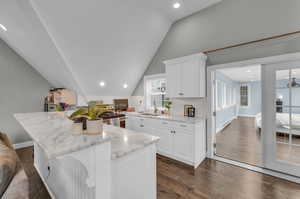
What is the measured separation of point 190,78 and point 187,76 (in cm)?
9

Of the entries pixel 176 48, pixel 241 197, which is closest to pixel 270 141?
pixel 241 197

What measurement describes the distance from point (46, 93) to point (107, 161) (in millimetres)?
4654

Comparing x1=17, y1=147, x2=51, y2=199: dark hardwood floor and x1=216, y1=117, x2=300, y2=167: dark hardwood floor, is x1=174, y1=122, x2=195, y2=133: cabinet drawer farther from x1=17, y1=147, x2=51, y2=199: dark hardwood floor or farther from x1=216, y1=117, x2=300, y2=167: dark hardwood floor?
x1=17, y1=147, x2=51, y2=199: dark hardwood floor

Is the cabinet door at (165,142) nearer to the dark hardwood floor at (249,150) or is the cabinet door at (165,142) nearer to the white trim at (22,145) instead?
the dark hardwood floor at (249,150)

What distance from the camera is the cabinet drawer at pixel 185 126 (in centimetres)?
259

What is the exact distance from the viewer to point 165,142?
301 cm

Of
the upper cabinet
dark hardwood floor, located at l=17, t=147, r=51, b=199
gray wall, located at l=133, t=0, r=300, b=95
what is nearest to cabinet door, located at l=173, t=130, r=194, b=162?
the upper cabinet

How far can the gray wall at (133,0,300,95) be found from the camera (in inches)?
88.2

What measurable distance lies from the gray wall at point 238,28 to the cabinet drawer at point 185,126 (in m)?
1.58

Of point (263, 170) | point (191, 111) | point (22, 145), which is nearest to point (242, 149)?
point (263, 170)

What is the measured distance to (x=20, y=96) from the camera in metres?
3.78

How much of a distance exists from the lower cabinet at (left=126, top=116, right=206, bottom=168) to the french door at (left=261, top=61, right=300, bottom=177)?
115cm

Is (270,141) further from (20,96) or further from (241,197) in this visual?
(20,96)

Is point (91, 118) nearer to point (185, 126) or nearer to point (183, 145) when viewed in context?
point (185, 126)
